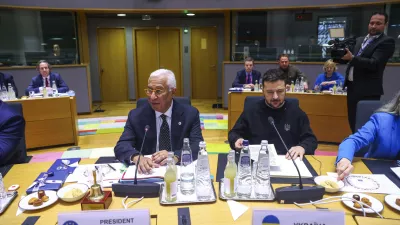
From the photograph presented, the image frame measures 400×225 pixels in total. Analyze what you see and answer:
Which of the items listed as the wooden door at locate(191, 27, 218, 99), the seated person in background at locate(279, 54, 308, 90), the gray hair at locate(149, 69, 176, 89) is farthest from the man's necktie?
the wooden door at locate(191, 27, 218, 99)

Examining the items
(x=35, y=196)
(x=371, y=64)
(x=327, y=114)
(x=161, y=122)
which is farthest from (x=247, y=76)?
(x=35, y=196)

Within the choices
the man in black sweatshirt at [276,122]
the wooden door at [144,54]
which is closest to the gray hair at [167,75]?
the man in black sweatshirt at [276,122]

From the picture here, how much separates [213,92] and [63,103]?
427 centimetres

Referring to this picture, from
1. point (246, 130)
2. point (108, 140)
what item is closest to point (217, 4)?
point (108, 140)

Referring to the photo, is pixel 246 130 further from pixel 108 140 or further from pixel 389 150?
pixel 108 140

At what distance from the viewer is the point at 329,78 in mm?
4465

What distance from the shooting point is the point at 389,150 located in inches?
70.9

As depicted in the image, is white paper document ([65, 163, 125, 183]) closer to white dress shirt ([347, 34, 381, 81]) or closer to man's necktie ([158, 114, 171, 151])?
man's necktie ([158, 114, 171, 151])

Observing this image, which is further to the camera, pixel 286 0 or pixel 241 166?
pixel 286 0

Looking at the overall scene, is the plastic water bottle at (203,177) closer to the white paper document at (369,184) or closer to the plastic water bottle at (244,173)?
the plastic water bottle at (244,173)

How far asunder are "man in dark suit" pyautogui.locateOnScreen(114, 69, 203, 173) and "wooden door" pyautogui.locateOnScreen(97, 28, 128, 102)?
5707mm

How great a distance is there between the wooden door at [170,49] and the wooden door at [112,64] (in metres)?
0.92

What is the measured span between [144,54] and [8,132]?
5.97m

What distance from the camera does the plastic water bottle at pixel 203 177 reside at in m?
1.33
